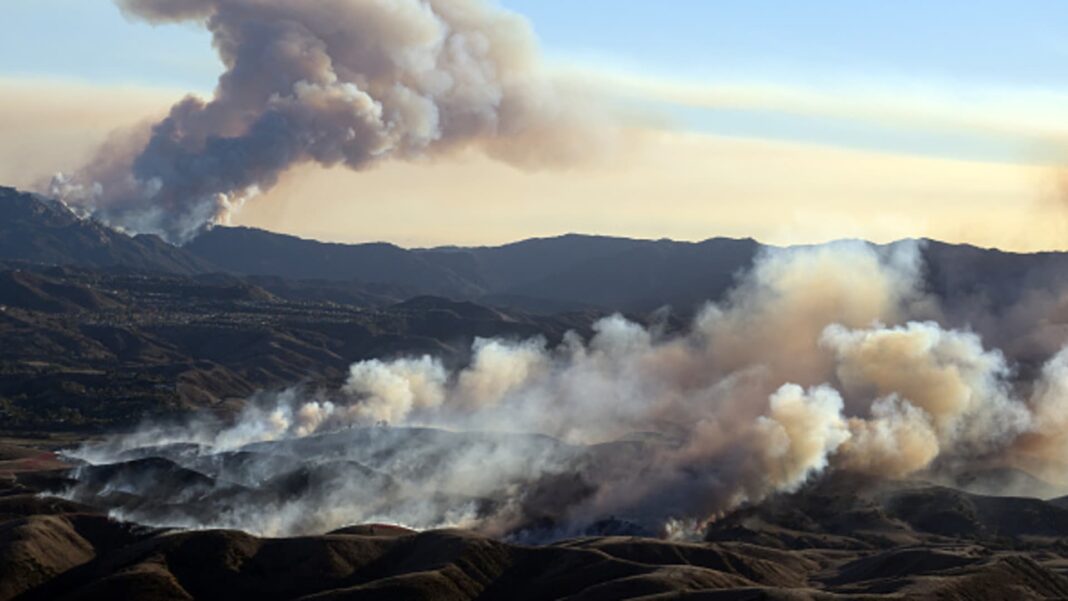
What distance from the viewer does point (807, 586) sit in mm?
178625

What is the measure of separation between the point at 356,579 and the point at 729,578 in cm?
4221

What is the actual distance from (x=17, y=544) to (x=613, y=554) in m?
67.9

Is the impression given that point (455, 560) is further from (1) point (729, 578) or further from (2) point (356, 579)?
(1) point (729, 578)

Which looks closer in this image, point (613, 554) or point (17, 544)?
point (17, 544)

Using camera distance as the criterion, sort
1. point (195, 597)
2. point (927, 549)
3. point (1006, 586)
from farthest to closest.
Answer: point (927, 549) → point (1006, 586) → point (195, 597)

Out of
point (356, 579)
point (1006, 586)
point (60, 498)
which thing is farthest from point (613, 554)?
point (60, 498)

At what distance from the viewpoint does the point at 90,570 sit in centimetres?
16212

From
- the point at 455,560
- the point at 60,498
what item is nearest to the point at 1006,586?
the point at 455,560

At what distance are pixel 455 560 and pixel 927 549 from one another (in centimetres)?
6272

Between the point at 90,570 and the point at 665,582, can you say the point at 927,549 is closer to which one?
the point at 665,582

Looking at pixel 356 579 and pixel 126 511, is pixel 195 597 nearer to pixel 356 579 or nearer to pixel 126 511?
pixel 356 579

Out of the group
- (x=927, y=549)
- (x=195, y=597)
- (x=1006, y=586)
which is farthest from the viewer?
(x=927, y=549)

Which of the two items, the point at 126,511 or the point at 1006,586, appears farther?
the point at 126,511

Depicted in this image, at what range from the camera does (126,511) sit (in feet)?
642
